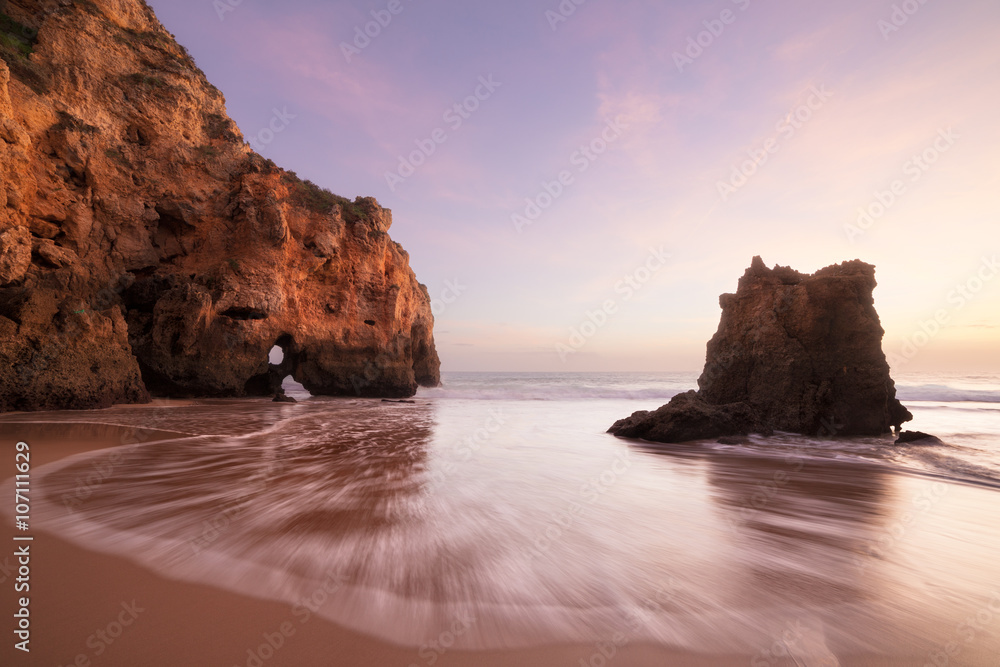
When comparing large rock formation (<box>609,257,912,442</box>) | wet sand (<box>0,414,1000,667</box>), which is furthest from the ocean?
large rock formation (<box>609,257,912,442</box>)

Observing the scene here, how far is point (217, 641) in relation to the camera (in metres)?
1.52

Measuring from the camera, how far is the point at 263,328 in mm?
16125

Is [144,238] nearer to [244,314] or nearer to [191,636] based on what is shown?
[244,314]

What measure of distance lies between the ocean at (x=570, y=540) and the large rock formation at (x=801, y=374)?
2073 millimetres

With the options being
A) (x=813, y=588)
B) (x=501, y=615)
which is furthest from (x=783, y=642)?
(x=501, y=615)

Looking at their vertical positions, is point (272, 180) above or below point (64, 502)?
above

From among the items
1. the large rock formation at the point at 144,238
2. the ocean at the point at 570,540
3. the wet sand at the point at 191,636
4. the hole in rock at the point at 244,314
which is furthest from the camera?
the hole in rock at the point at 244,314

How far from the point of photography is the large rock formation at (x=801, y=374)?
800 centimetres

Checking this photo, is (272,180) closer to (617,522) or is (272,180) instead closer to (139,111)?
(139,111)

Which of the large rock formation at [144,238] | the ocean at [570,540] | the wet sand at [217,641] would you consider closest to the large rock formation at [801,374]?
the ocean at [570,540]

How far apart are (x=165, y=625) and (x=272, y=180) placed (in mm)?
18727

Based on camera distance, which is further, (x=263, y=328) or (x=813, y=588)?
(x=263, y=328)

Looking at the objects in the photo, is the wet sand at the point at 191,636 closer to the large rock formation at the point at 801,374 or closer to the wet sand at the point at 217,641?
the wet sand at the point at 217,641

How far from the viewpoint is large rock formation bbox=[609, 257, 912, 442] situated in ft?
26.2
